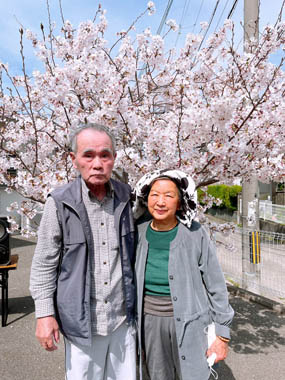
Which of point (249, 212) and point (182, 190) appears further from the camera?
point (249, 212)

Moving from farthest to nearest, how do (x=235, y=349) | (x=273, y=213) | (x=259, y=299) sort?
1. (x=273, y=213)
2. (x=259, y=299)
3. (x=235, y=349)

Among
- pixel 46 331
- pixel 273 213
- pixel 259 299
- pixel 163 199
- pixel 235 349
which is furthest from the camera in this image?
pixel 273 213

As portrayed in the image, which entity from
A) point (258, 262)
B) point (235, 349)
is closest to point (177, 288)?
point (235, 349)

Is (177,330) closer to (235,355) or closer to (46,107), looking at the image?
(235,355)

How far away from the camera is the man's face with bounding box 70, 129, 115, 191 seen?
157cm

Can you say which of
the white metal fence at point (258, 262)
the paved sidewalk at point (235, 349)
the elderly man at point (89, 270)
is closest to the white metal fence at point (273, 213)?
the white metal fence at point (258, 262)

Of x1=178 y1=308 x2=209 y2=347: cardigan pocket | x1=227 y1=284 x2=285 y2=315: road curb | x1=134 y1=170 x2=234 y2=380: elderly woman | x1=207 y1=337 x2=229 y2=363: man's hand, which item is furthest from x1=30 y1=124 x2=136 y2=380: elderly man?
x1=227 y1=284 x2=285 y2=315: road curb

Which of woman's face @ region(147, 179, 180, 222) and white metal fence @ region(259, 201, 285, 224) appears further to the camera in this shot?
white metal fence @ region(259, 201, 285, 224)

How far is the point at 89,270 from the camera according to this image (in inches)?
61.0

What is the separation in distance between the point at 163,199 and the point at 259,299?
3591 millimetres

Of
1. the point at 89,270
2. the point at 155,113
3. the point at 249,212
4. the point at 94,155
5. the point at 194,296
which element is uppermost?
the point at 155,113

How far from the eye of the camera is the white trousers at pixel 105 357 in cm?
159

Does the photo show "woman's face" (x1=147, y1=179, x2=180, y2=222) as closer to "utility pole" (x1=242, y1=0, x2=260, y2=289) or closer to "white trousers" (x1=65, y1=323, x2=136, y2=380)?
"white trousers" (x1=65, y1=323, x2=136, y2=380)

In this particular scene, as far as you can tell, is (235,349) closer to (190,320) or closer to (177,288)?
(190,320)
